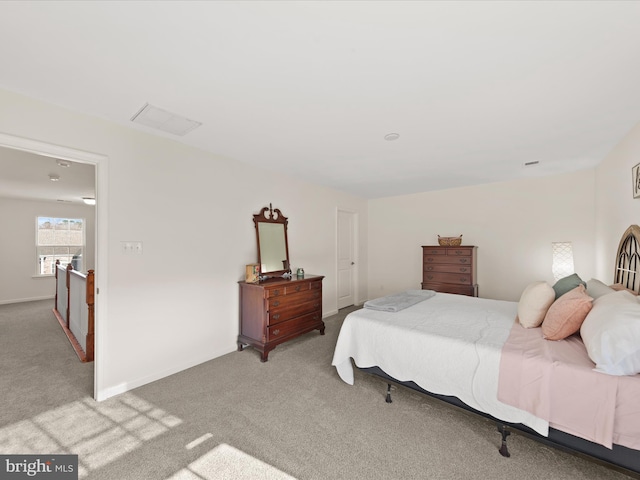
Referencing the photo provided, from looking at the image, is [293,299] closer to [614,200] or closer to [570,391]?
[570,391]

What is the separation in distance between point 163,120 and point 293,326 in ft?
8.64

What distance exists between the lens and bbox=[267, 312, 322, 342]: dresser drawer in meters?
3.20

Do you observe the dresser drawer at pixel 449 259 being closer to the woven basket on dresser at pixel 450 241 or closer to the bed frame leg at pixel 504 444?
the woven basket on dresser at pixel 450 241

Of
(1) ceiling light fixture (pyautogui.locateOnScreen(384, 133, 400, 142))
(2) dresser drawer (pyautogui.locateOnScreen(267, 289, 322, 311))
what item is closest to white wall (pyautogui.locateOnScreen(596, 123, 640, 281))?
(1) ceiling light fixture (pyautogui.locateOnScreen(384, 133, 400, 142))

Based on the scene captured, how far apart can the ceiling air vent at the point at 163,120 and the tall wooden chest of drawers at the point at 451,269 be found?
158 inches

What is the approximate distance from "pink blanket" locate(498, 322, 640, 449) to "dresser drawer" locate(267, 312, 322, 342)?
2.26 metres

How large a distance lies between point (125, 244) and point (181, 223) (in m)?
0.55

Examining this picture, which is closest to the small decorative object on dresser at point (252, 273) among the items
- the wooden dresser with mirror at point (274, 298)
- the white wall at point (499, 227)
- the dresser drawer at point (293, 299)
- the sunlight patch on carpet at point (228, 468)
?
the wooden dresser with mirror at point (274, 298)

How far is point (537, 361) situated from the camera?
161 cm

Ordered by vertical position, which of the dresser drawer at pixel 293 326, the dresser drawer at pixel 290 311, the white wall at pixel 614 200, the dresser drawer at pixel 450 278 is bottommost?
the dresser drawer at pixel 293 326

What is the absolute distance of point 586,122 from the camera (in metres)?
2.37

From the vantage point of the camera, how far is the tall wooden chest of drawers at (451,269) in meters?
4.36

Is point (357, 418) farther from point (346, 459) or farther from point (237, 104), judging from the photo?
point (237, 104)

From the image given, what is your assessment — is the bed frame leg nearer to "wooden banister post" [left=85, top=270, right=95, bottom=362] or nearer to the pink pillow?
the pink pillow
